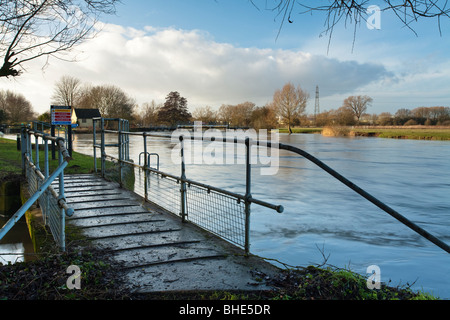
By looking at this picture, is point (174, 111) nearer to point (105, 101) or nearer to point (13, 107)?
point (105, 101)

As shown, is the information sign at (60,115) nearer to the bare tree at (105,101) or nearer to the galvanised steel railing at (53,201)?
the galvanised steel railing at (53,201)

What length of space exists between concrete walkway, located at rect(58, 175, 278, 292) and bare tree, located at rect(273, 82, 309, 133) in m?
66.7

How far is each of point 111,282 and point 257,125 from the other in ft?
237

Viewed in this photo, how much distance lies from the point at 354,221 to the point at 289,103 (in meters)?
63.4

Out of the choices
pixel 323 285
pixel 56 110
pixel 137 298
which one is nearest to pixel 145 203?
pixel 137 298

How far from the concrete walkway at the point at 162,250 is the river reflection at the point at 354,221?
1.12 m

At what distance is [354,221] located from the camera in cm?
966

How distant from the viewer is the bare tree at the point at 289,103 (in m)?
70.4

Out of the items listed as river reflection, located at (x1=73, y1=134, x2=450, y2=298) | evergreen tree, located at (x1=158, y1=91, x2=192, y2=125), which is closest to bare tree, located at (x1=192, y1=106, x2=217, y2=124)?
evergreen tree, located at (x1=158, y1=91, x2=192, y2=125)

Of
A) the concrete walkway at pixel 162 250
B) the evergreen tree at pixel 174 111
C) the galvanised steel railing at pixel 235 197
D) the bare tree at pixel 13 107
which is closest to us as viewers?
the galvanised steel railing at pixel 235 197

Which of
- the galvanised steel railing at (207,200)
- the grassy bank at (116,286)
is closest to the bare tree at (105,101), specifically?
the galvanised steel railing at (207,200)

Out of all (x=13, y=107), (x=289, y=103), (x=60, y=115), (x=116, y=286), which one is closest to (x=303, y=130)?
(x=289, y=103)

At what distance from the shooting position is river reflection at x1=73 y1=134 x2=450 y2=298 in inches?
257

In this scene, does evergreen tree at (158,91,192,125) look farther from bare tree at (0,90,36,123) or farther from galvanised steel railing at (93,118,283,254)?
galvanised steel railing at (93,118,283,254)
